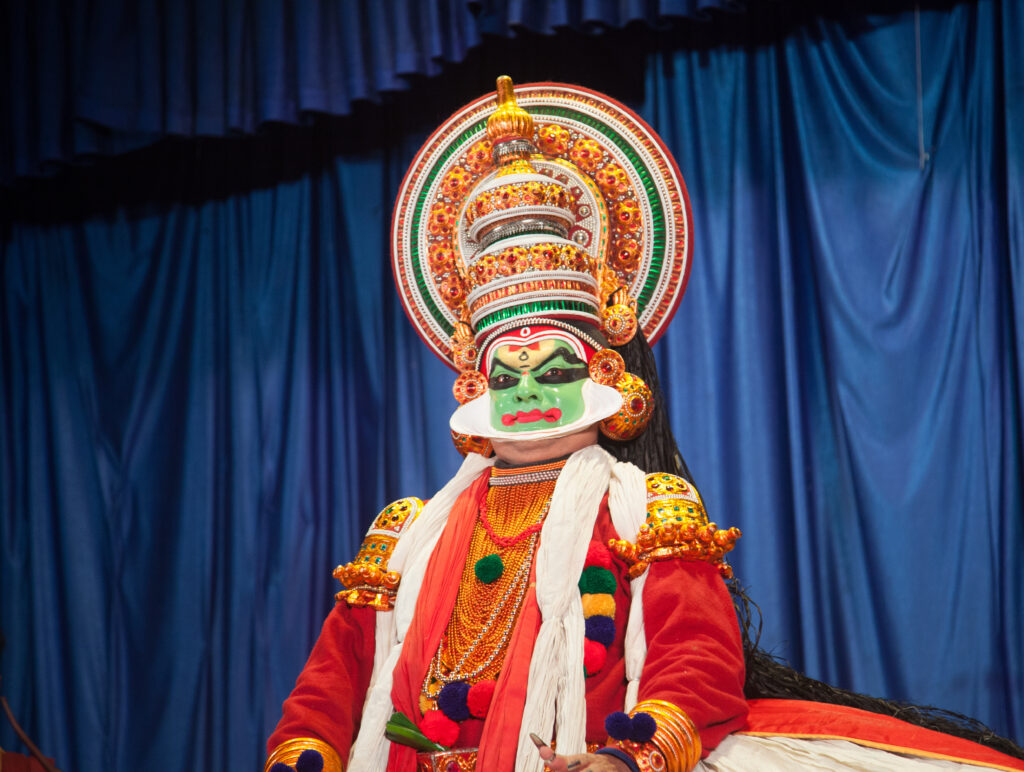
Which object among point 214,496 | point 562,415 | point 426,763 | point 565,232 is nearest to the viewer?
point 426,763

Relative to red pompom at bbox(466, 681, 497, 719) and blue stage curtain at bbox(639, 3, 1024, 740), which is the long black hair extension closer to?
blue stage curtain at bbox(639, 3, 1024, 740)

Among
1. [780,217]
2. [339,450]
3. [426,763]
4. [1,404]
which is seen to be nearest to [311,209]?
[339,450]

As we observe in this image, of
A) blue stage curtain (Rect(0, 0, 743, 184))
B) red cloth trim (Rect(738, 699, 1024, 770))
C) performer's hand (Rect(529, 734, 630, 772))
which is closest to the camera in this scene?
performer's hand (Rect(529, 734, 630, 772))

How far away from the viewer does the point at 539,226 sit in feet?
8.18

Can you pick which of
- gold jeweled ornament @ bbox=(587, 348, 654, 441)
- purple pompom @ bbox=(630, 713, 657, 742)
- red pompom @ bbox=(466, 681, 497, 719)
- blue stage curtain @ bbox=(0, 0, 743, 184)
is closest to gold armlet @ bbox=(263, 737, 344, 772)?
red pompom @ bbox=(466, 681, 497, 719)

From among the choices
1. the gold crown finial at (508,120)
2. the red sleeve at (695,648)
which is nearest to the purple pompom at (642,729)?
the red sleeve at (695,648)

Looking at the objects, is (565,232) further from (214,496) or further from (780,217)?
(214,496)

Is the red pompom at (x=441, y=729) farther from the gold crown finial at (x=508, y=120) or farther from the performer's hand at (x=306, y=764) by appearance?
A: the gold crown finial at (x=508, y=120)

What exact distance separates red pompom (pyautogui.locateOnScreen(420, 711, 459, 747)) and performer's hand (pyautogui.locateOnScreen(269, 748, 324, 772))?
228 mm

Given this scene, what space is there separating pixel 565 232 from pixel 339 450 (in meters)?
1.48

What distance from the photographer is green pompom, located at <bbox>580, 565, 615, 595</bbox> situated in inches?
86.7

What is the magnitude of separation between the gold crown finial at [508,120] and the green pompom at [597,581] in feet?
3.68

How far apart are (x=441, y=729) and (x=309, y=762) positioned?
28 centimetres

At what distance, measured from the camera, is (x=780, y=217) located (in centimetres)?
322
